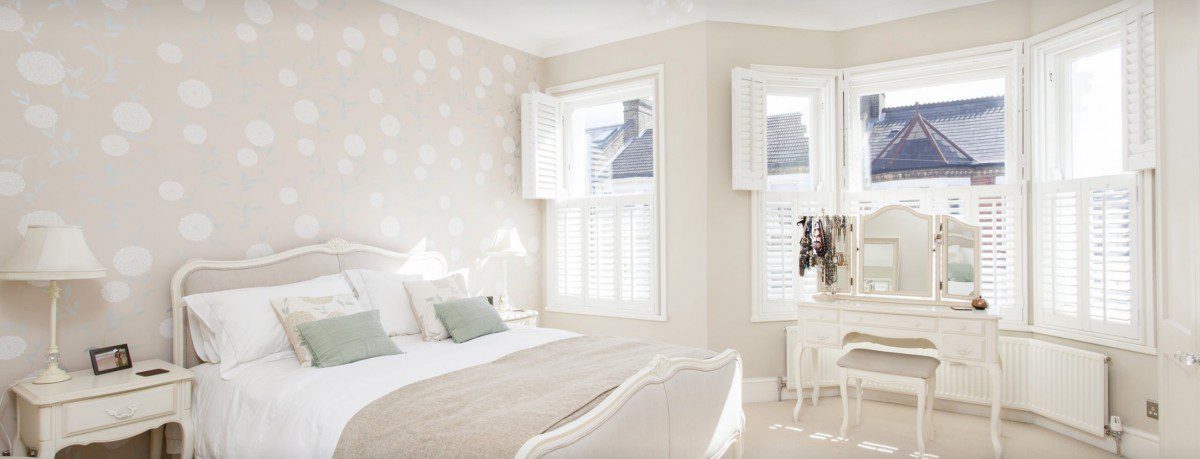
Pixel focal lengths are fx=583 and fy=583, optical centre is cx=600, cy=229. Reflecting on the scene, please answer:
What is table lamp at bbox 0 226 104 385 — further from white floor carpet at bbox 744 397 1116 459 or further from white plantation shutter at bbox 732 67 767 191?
white plantation shutter at bbox 732 67 767 191

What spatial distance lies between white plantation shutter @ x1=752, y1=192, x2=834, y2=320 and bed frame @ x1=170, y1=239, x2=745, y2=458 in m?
1.29

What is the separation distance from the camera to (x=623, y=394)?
1897 mm

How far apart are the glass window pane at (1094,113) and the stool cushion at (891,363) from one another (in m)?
1.38

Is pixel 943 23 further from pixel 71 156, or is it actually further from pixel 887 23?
pixel 71 156

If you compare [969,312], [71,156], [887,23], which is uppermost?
[887,23]

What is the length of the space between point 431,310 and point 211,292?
102 centimetres

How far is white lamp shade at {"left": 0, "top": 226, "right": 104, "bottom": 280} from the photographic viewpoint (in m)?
2.15

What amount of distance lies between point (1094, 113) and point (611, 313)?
3.18 metres

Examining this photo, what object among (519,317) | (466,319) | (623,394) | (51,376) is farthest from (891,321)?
(51,376)

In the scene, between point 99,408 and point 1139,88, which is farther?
point 1139,88

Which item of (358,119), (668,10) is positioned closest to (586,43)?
(668,10)

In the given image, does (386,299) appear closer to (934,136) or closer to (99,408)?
(99,408)

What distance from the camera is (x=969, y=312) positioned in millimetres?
3193

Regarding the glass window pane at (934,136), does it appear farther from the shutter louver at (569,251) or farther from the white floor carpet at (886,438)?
the shutter louver at (569,251)
